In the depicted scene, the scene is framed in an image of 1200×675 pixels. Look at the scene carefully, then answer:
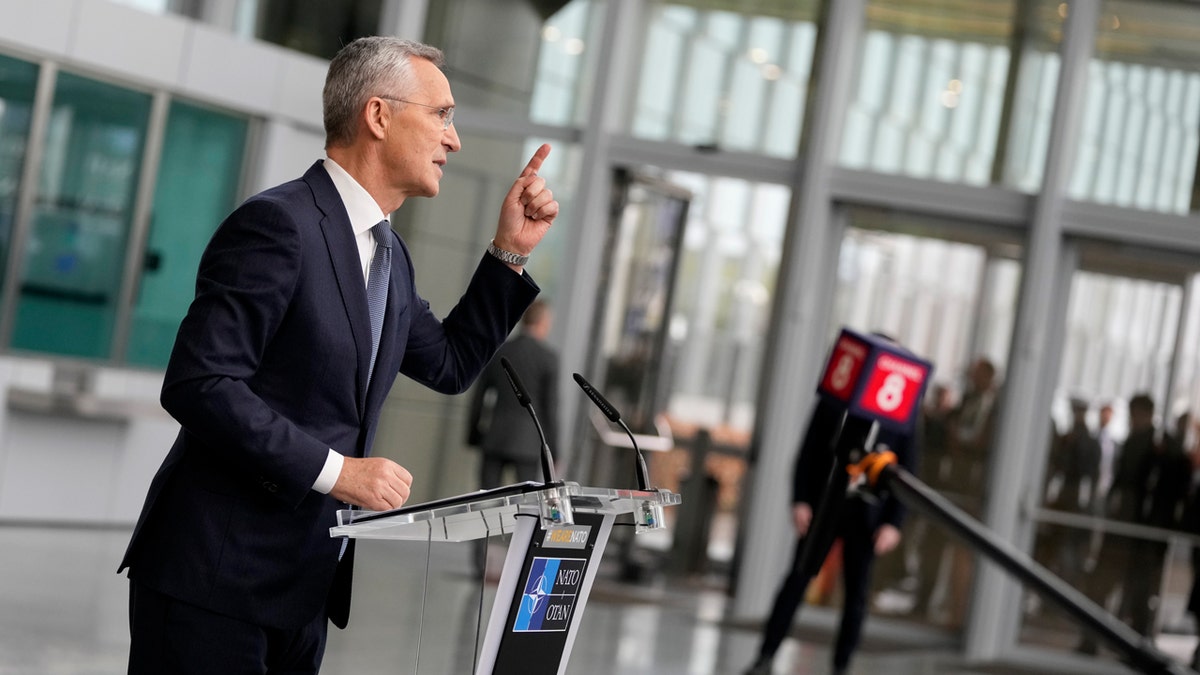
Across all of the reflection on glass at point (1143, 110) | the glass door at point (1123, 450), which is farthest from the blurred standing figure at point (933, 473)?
the reflection on glass at point (1143, 110)

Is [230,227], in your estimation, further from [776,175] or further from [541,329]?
[776,175]

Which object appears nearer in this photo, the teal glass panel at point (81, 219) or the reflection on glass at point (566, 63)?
the teal glass panel at point (81, 219)

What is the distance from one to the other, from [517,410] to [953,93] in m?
3.19

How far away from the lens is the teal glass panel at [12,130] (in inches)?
291

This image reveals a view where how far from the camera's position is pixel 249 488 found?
2059 millimetres

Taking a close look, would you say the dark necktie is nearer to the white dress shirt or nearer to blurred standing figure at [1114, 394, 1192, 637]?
the white dress shirt

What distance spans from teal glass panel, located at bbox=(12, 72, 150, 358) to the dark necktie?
6.03 metres

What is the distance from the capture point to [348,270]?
213 cm

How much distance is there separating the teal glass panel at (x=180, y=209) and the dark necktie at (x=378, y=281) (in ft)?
21.0

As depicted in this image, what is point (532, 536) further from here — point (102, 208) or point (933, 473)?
point (933, 473)

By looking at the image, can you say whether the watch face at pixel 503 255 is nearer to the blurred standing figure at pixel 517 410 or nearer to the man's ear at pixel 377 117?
the man's ear at pixel 377 117

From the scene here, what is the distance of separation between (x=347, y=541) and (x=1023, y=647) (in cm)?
674

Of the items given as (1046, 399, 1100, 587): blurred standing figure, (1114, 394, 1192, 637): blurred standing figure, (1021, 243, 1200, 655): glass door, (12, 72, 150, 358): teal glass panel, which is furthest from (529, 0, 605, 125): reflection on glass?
(1114, 394, 1192, 637): blurred standing figure

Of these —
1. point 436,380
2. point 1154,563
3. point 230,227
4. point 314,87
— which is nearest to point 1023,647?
point 1154,563
